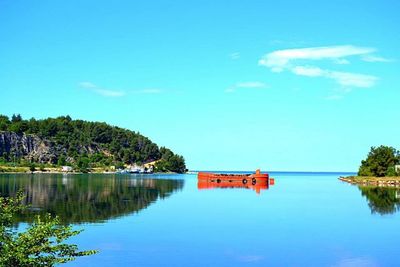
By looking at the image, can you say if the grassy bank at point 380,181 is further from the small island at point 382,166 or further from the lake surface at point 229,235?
the lake surface at point 229,235

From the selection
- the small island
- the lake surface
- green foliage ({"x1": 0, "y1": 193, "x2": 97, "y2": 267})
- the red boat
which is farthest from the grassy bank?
green foliage ({"x1": 0, "y1": 193, "x2": 97, "y2": 267})

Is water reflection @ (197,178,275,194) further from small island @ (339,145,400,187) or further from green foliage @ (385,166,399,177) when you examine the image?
green foliage @ (385,166,399,177)

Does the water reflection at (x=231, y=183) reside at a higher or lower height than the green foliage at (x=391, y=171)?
lower

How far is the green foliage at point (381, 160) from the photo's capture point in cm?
17306

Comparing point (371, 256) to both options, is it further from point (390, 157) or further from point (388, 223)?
point (390, 157)

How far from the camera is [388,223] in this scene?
61000mm

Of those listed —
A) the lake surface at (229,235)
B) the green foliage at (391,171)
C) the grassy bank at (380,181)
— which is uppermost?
the green foliage at (391,171)

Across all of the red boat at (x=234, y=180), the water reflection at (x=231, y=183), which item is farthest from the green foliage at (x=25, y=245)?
the red boat at (x=234, y=180)

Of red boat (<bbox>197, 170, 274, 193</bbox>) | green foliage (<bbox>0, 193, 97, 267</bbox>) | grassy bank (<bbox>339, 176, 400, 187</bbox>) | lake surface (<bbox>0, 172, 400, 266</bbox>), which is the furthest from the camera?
red boat (<bbox>197, 170, 274, 193</bbox>)

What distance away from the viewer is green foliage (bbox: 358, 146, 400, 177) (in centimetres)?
17306

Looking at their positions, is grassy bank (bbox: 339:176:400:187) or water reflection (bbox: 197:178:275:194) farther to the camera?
water reflection (bbox: 197:178:275:194)

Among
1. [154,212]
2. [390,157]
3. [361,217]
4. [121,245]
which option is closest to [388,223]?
[361,217]

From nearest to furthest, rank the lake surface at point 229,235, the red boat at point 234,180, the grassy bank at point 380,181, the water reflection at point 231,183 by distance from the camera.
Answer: the lake surface at point 229,235
the grassy bank at point 380,181
the water reflection at point 231,183
the red boat at point 234,180

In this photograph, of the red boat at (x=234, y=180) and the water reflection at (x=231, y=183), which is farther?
the red boat at (x=234, y=180)
